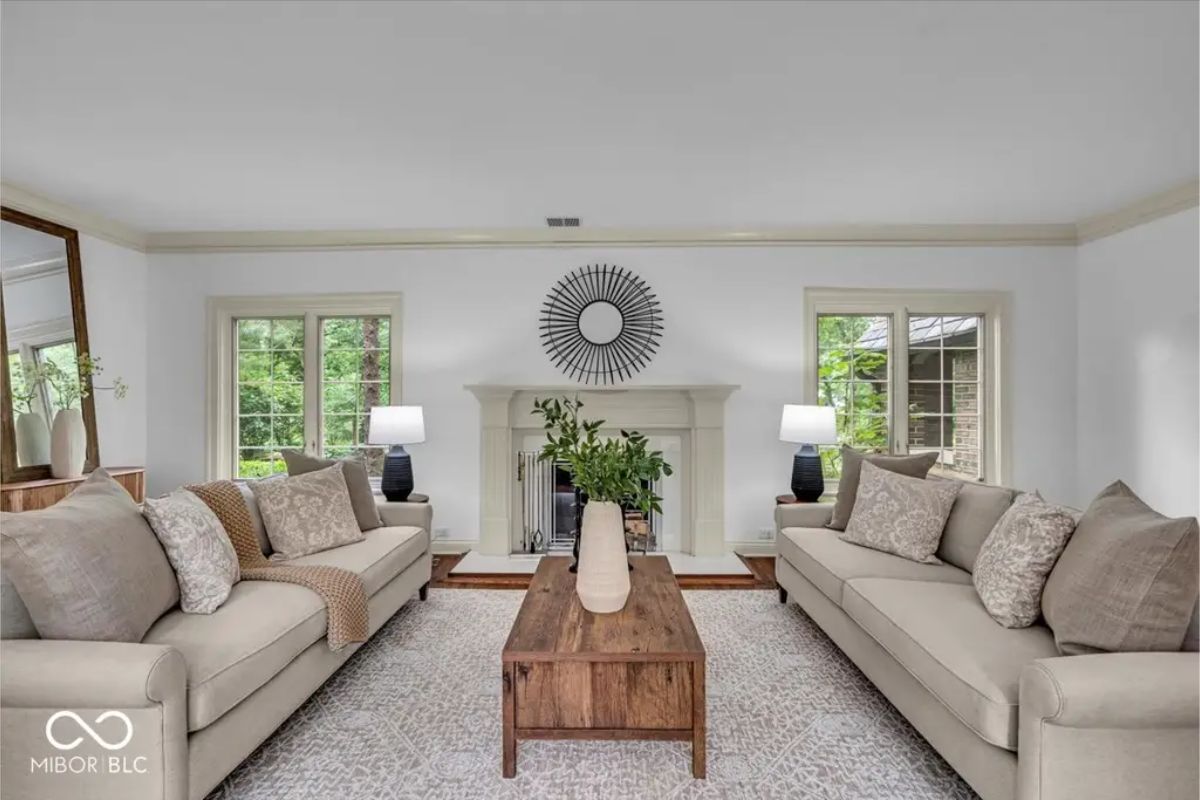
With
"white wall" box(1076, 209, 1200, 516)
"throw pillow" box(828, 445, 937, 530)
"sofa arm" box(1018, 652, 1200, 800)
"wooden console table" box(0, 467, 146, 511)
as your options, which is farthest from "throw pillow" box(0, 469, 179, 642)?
"white wall" box(1076, 209, 1200, 516)

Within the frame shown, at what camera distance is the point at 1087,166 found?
311 cm

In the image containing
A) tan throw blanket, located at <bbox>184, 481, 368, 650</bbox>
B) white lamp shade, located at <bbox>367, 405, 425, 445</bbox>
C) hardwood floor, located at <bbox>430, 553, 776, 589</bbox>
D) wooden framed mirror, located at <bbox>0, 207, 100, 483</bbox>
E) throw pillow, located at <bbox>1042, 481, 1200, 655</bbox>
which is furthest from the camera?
white lamp shade, located at <bbox>367, 405, 425, 445</bbox>

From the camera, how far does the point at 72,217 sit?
3.73m

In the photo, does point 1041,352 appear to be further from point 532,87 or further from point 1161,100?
point 532,87

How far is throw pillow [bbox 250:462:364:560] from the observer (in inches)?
102

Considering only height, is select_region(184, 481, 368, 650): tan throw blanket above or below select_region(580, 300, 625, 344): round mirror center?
below

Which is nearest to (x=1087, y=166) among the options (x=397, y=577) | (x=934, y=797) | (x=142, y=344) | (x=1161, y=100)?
(x=1161, y=100)

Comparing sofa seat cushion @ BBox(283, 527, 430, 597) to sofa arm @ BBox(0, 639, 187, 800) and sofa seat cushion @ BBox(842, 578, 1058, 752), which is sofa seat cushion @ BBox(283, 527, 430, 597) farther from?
sofa seat cushion @ BBox(842, 578, 1058, 752)

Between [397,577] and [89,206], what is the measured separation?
339cm

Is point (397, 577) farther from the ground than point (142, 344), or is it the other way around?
point (142, 344)

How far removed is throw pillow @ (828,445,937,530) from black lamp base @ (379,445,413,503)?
2.75 meters

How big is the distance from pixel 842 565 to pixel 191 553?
260 centimetres

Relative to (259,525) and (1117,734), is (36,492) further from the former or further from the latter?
(1117,734)

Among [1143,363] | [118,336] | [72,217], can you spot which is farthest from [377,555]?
[1143,363]
